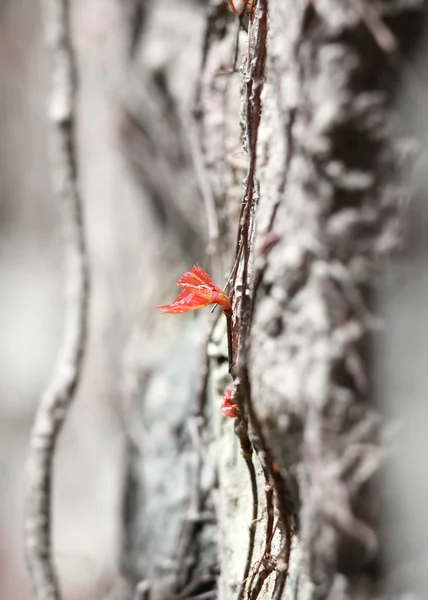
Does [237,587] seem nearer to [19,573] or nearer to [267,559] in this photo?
[267,559]

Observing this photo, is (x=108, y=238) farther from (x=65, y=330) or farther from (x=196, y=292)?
(x=196, y=292)

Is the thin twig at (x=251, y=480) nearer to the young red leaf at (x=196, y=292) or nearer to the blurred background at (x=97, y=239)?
the young red leaf at (x=196, y=292)

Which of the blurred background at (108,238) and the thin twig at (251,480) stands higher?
the blurred background at (108,238)

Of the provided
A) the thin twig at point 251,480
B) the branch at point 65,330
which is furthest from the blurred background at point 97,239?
the thin twig at point 251,480

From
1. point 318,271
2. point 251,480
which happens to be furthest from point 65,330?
point 318,271

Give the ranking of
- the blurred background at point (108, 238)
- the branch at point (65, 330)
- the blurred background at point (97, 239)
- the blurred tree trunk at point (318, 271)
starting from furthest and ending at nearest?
the blurred background at point (97, 239) < the blurred background at point (108, 238) < the branch at point (65, 330) < the blurred tree trunk at point (318, 271)

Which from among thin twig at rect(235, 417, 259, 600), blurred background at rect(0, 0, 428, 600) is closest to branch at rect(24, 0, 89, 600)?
blurred background at rect(0, 0, 428, 600)

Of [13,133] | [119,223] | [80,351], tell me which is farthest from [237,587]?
[13,133]

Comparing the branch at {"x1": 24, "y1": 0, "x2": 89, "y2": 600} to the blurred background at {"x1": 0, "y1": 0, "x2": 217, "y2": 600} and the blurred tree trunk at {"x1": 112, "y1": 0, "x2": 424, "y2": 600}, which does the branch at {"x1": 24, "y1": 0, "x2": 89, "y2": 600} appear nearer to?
the blurred background at {"x1": 0, "y1": 0, "x2": 217, "y2": 600}
